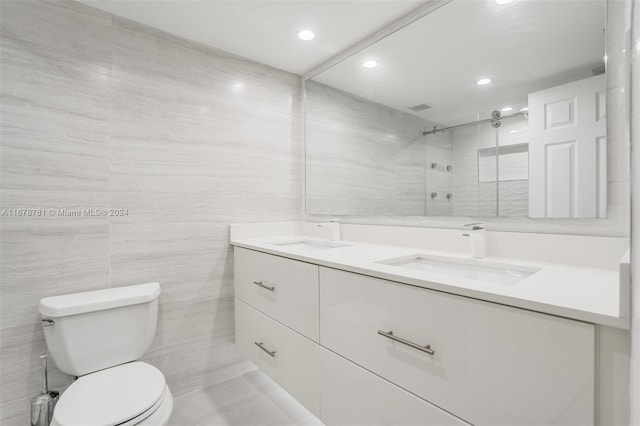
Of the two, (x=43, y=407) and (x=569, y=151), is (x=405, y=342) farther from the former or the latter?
(x=43, y=407)

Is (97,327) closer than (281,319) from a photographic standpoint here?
Yes

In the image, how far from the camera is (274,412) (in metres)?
1.65

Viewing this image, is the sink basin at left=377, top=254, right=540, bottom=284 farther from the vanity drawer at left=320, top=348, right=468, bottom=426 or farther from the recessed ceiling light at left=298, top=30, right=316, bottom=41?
the recessed ceiling light at left=298, top=30, right=316, bottom=41

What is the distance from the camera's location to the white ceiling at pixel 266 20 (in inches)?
58.9

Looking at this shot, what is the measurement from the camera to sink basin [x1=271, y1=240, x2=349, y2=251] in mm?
1883

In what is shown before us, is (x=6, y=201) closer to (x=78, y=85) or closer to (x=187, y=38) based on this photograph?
(x=78, y=85)

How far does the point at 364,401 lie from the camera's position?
1083 mm

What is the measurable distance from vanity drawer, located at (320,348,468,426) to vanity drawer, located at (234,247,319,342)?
0.53ft

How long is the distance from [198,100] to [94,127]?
0.56 metres

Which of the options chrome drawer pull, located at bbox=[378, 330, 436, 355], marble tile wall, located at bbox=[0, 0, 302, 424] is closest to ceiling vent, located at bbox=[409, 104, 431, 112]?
marble tile wall, located at bbox=[0, 0, 302, 424]

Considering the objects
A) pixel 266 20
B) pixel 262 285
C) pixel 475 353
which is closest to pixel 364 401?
pixel 475 353

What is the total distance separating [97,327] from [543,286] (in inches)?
66.4

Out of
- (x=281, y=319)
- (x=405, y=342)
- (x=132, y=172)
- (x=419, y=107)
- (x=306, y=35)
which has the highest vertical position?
(x=306, y=35)

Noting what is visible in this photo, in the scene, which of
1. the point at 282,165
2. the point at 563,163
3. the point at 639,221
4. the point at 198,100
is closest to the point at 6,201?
the point at 198,100
